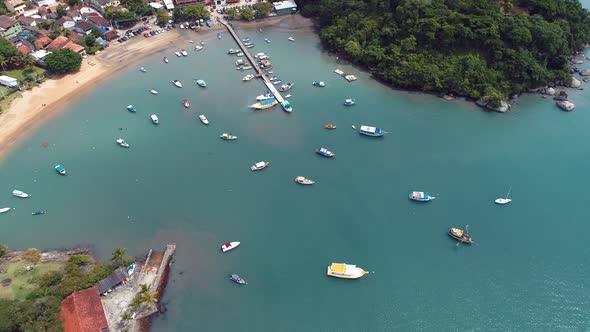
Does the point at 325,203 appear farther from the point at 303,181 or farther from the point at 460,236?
the point at 460,236

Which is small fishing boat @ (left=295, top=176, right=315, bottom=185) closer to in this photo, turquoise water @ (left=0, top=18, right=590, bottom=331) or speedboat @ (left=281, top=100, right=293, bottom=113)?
turquoise water @ (left=0, top=18, right=590, bottom=331)

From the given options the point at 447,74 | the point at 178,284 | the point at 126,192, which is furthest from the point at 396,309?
the point at 447,74

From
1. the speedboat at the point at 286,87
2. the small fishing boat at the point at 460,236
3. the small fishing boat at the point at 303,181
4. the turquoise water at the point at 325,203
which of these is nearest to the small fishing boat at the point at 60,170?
the turquoise water at the point at 325,203

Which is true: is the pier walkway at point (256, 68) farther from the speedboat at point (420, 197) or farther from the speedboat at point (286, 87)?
the speedboat at point (420, 197)

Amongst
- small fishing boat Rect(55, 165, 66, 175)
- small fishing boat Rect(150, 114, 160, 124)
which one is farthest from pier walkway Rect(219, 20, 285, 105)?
small fishing boat Rect(55, 165, 66, 175)

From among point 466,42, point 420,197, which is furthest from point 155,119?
point 466,42

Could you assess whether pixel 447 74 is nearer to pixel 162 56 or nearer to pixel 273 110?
pixel 273 110
